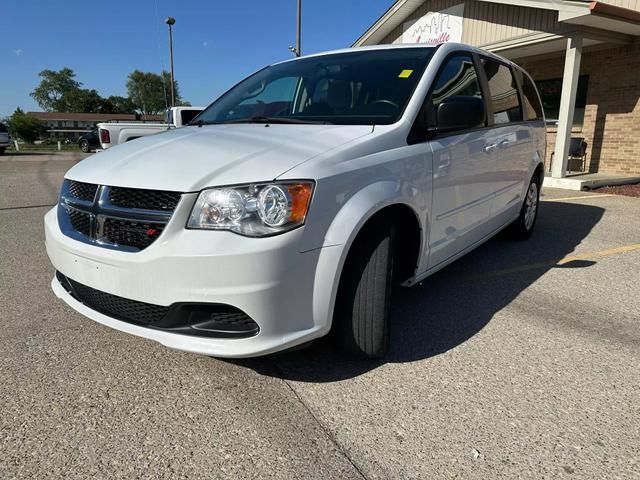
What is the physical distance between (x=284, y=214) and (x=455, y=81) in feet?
6.41

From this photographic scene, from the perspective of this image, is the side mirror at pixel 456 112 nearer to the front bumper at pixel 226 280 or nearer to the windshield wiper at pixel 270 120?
the windshield wiper at pixel 270 120

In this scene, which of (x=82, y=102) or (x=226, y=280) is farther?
(x=82, y=102)

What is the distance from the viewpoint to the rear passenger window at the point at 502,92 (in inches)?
155

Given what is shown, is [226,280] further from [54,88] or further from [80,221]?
[54,88]

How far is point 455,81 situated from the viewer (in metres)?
3.33

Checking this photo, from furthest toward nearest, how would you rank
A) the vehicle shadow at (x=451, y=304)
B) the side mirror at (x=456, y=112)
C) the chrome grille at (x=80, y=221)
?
the side mirror at (x=456, y=112)
the vehicle shadow at (x=451, y=304)
the chrome grille at (x=80, y=221)

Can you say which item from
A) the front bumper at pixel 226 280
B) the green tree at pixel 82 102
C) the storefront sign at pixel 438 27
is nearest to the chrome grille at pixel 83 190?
the front bumper at pixel 226 280

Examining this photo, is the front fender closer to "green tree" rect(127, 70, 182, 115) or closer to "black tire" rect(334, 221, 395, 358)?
"black tire" rect(334, 221, 395, 358)

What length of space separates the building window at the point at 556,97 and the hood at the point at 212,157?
37.3 ft

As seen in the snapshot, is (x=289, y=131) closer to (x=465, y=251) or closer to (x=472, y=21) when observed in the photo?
(x=465, y=251)

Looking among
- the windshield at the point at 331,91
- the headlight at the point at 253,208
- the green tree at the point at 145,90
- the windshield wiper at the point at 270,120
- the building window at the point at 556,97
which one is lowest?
the headlight at the point at 253,208

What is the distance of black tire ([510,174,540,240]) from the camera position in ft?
16.8

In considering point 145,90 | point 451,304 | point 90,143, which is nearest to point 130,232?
point 451,304

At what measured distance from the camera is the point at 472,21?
11922 millimetres
